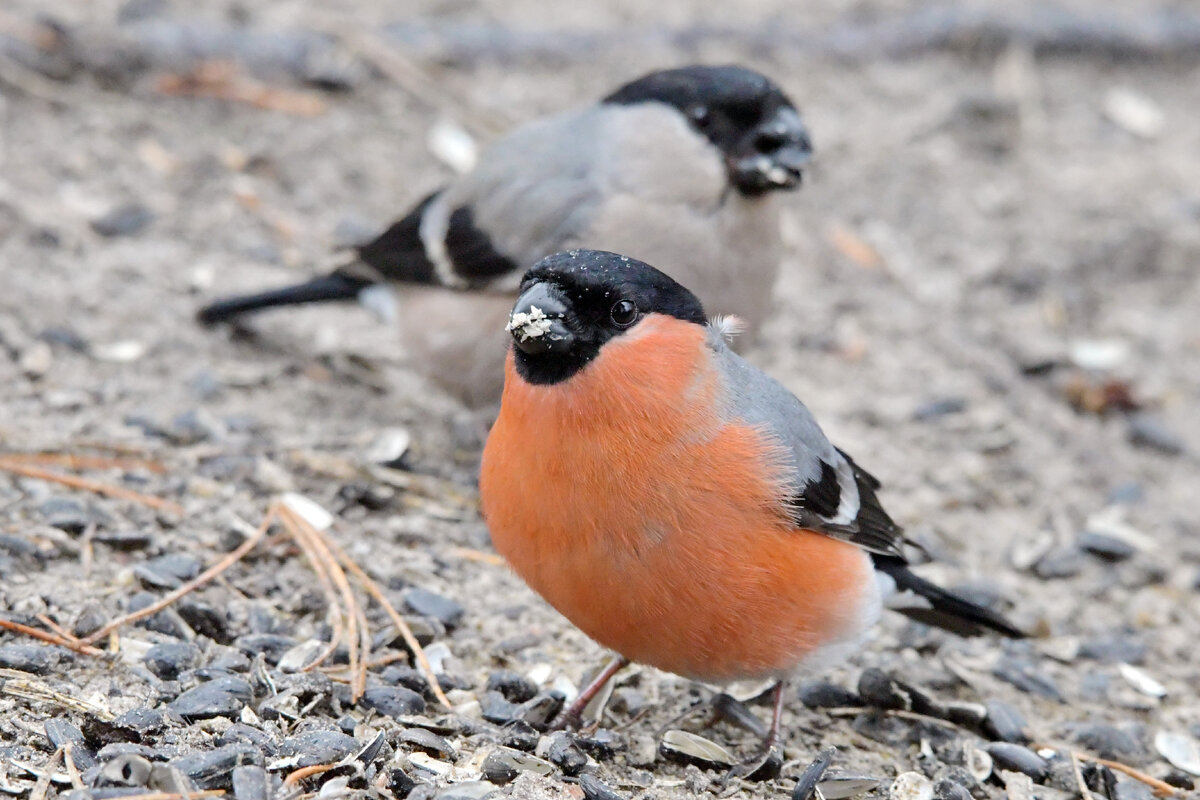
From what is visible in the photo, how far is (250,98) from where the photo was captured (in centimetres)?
662

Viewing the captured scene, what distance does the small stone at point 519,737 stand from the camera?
3.27 meters

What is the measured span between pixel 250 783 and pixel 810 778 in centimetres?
132

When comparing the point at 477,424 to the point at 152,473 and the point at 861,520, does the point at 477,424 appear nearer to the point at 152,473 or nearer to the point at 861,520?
the point at 152,473

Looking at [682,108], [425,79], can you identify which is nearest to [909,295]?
[682,108]

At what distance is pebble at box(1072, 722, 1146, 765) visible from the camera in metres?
3.80

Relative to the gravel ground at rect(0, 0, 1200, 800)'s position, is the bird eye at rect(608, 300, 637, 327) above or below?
above

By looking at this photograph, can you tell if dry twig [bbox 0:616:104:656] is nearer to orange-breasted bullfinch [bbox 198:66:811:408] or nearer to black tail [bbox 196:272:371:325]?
orange-breasted bullfinch [bbox 198:66:811:408]

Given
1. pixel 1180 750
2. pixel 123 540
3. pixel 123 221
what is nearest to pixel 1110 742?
pixel 1180 750

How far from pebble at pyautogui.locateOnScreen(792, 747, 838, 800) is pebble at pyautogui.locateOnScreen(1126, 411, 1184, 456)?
121 inches

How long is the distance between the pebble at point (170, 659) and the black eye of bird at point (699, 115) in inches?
97.9

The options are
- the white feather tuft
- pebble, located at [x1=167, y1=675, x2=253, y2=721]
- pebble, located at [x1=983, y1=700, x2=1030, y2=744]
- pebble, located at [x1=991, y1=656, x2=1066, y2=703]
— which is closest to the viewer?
pebble, located at [x1=167, y1=675, x2=253, y2=721]

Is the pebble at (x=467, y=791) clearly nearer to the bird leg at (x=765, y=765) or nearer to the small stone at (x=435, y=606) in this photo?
the bird leg at (x=765, y=765)

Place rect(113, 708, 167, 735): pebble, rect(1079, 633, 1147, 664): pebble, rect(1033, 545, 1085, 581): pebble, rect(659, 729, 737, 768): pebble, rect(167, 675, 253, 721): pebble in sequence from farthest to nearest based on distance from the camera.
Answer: rect(1033, 545, 1085, 581): pebble, rect(1079, 633, 1147, 664): pebble, rect(659, 729, 737, 768): pebble, rect(167, 675, 253, 721): pebble, rect(113, 708, 167, 735): pebble

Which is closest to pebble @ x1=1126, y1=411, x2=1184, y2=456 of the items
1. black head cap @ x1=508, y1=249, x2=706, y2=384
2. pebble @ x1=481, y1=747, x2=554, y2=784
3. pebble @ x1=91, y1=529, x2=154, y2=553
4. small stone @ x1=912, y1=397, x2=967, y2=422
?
small stone @ x1=912, y1=397, x2=967, y2=422
